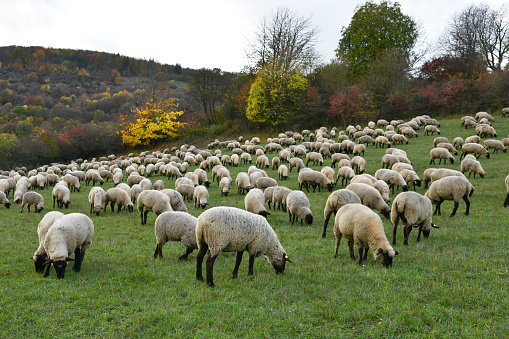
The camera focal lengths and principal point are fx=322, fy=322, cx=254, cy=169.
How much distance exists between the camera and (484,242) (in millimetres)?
9164

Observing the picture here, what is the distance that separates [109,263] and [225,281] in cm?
367

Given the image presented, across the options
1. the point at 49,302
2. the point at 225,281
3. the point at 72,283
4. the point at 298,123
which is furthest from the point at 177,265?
the point at 298,123

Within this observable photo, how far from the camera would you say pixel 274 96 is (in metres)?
48.3

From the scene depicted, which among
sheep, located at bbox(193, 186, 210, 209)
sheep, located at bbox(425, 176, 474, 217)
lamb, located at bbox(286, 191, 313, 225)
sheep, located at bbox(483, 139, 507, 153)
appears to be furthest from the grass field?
sheep, located at bbox(483, 139, 507, 153)

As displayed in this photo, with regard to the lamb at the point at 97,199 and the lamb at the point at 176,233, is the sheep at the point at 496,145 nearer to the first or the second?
the lamb at the point at 176,233

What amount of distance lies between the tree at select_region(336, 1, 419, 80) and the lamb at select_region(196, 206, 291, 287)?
49.4 meters

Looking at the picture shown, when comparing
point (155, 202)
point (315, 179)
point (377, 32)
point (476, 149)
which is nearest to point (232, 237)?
point (155, 202)

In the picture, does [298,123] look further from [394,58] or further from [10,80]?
[10,80]

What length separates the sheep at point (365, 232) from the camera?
7656 mm

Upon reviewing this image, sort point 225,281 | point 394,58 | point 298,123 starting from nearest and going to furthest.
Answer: point 225,281 → point 394,58 → point 298,123

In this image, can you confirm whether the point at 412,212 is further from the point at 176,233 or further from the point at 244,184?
the point at 244,184

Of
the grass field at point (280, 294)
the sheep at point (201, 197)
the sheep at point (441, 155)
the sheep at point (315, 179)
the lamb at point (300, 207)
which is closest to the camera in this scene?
the grass field at point (280, 294)

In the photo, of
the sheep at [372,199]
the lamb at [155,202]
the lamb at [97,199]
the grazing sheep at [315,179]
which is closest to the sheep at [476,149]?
the grazing sheep at [315,179]

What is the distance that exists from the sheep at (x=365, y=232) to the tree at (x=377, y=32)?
157 feet
